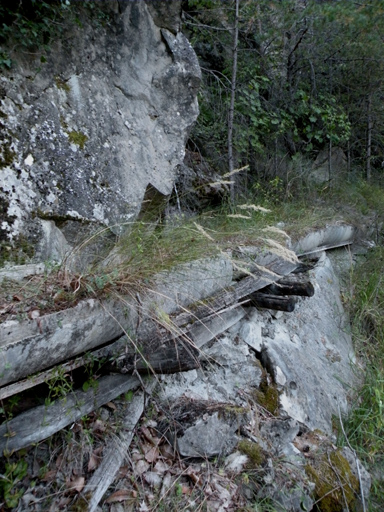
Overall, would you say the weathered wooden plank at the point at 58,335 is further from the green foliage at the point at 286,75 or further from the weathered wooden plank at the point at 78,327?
the green foliage at the point at 286,75

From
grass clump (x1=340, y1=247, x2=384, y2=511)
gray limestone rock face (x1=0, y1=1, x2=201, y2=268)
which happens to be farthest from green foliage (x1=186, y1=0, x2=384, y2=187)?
Answer: grass clump (x1=340, y1=247, x2=384, y2=511)

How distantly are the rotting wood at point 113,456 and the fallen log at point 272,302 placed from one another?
54.1 inches

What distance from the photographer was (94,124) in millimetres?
3082

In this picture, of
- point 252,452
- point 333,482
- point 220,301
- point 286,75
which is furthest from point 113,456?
point 286,75

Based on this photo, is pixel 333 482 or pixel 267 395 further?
pixel 267 395

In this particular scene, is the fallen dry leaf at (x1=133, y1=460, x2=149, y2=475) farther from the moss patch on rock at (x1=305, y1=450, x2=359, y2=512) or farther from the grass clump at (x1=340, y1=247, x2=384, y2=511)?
the grass clump at (x1=340, y1=247, x2=384, y2=511)

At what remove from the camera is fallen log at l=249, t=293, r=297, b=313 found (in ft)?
10.7

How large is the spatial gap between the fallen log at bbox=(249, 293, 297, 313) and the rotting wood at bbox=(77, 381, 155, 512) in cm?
137

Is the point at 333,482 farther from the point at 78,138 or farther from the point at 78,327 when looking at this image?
the point at 78,138

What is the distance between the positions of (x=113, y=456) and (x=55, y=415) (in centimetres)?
37

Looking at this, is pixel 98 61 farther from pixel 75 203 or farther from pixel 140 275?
pixel 140 275

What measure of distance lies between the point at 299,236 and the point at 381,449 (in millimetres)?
2115

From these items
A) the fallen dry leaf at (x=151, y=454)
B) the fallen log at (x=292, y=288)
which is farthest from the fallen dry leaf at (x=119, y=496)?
the fallen log at (x=292, y=288)

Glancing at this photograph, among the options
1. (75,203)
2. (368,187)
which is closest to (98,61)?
(75,203)
